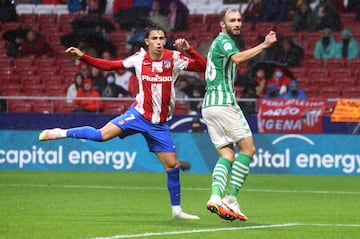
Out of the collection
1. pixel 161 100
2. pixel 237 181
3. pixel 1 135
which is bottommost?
pixel 1 135

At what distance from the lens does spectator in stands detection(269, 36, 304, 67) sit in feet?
83.1

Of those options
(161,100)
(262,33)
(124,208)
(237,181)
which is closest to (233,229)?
(237,181)

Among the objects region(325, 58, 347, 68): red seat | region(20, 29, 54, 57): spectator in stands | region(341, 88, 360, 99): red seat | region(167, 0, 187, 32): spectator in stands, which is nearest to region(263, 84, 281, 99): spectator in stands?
region(341, 88, 360, 99): red seat

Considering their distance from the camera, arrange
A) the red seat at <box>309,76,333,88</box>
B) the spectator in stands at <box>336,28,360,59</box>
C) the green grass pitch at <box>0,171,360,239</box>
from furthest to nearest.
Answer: the spectator in stands at <box>336,28,360,59</box>
the red seat at <box>309,76,333,88</box>
the green grass pitch at <box>0,171,360,239</box>

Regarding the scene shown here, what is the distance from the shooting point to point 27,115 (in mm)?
22031

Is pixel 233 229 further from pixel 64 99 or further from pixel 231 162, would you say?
pixel 64 99

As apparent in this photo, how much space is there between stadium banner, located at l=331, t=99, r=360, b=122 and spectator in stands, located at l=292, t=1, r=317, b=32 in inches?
253

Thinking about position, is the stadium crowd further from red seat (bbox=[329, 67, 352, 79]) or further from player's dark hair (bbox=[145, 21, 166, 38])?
player's dark hair (bbox=[145, 21, 166, 38])

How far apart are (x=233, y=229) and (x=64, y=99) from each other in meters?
11.9

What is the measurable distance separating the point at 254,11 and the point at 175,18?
6.97 ft

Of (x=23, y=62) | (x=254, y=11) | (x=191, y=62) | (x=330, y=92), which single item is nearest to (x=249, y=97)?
(x=330, y=92)

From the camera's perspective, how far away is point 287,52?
84.5 ft

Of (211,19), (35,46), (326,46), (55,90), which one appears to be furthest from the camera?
(211,19)

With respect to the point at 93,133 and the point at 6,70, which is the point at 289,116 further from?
the point at 93,133
